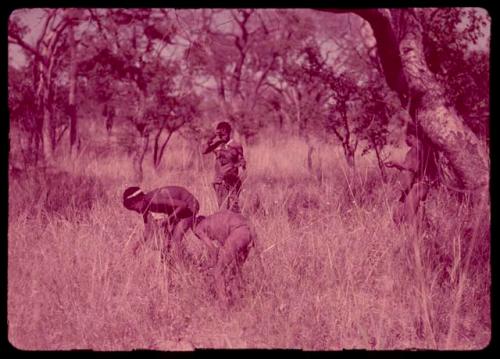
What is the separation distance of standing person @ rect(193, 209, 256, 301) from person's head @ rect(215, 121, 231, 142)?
6.21 ft

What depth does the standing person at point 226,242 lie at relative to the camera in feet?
8.98

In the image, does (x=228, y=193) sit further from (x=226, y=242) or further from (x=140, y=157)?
(x=140, y=157)

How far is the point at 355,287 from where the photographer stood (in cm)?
307

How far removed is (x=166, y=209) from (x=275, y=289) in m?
0.88

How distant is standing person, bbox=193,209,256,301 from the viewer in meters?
2.74

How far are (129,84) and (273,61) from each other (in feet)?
29.4

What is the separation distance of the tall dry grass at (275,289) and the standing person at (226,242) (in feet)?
0.54

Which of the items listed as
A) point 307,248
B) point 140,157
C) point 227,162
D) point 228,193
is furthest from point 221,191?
point 140,157

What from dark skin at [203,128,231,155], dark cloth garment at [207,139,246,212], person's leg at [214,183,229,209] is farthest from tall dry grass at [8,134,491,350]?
dark skin at [203,128,231,155]

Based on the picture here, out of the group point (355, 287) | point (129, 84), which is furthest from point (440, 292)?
point (129, 84)

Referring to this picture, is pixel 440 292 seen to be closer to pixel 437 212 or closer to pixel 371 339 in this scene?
pixel 371 339

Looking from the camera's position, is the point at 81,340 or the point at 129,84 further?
the point at 129,84

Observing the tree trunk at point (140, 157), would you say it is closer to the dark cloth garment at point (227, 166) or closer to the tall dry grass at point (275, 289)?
the dark cloth garment at point (227, 166)

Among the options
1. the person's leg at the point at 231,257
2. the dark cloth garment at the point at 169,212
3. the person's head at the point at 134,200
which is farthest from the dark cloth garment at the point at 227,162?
the person's leg at the point at 231,257
